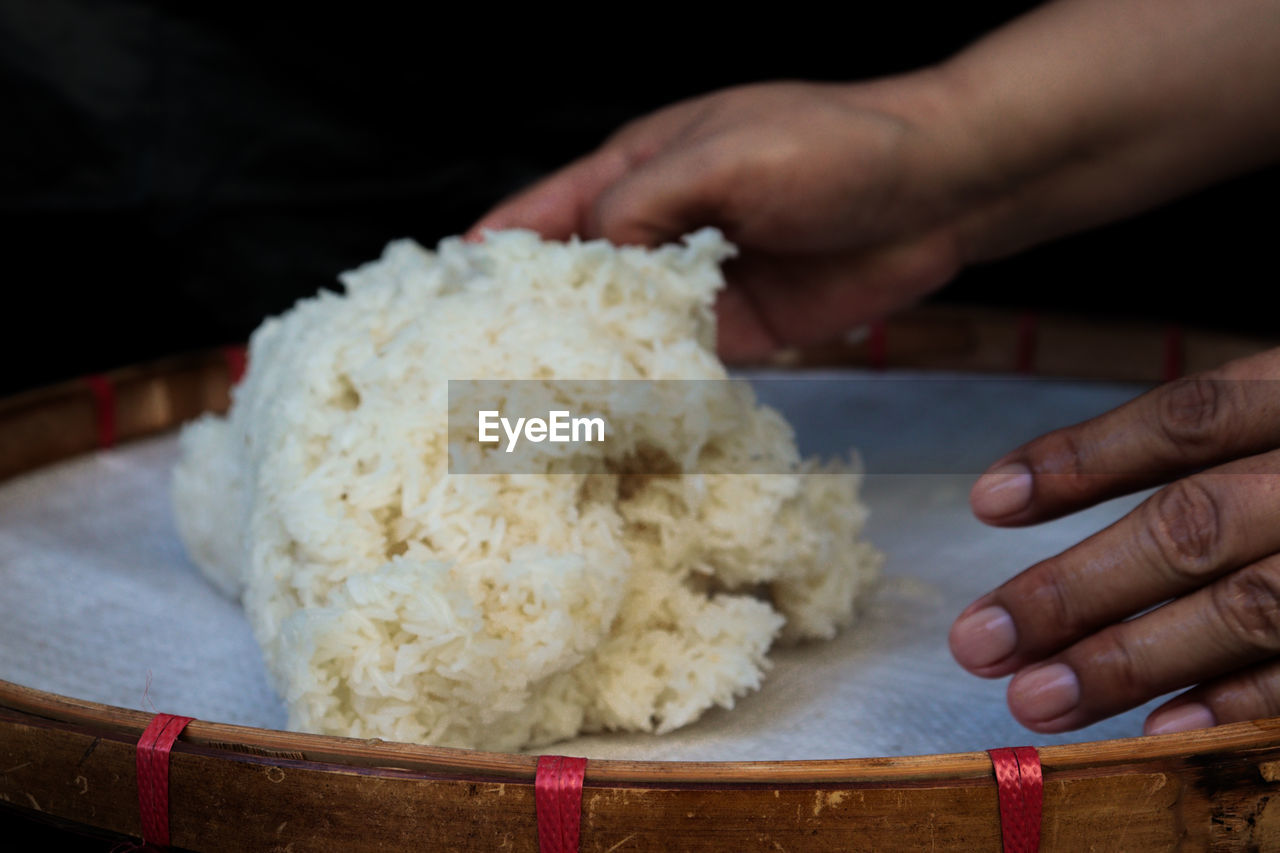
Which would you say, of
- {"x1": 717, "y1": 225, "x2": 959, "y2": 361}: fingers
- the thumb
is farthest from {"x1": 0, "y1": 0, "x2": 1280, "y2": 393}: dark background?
the thumb

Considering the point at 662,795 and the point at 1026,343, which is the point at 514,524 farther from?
the point at 1026,343

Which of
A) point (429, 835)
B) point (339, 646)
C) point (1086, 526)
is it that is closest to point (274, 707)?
point (339, 646)

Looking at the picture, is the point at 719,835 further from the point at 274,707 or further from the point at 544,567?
the point at 274,707

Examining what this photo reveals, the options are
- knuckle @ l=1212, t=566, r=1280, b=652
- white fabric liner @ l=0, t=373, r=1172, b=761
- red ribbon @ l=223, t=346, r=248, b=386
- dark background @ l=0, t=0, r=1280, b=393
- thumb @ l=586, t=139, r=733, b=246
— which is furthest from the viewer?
dark background @ l=0, t=0, r=1280, b=393

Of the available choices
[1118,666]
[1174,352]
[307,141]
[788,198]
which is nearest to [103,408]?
[307,141]

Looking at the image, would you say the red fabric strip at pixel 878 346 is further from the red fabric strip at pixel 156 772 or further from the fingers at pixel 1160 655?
the red fabric strip at pixel 156 772

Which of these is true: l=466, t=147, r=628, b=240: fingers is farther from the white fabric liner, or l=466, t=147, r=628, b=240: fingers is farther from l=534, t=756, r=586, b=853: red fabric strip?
l=534, t=756, r=586, b=853: red fabric strip
